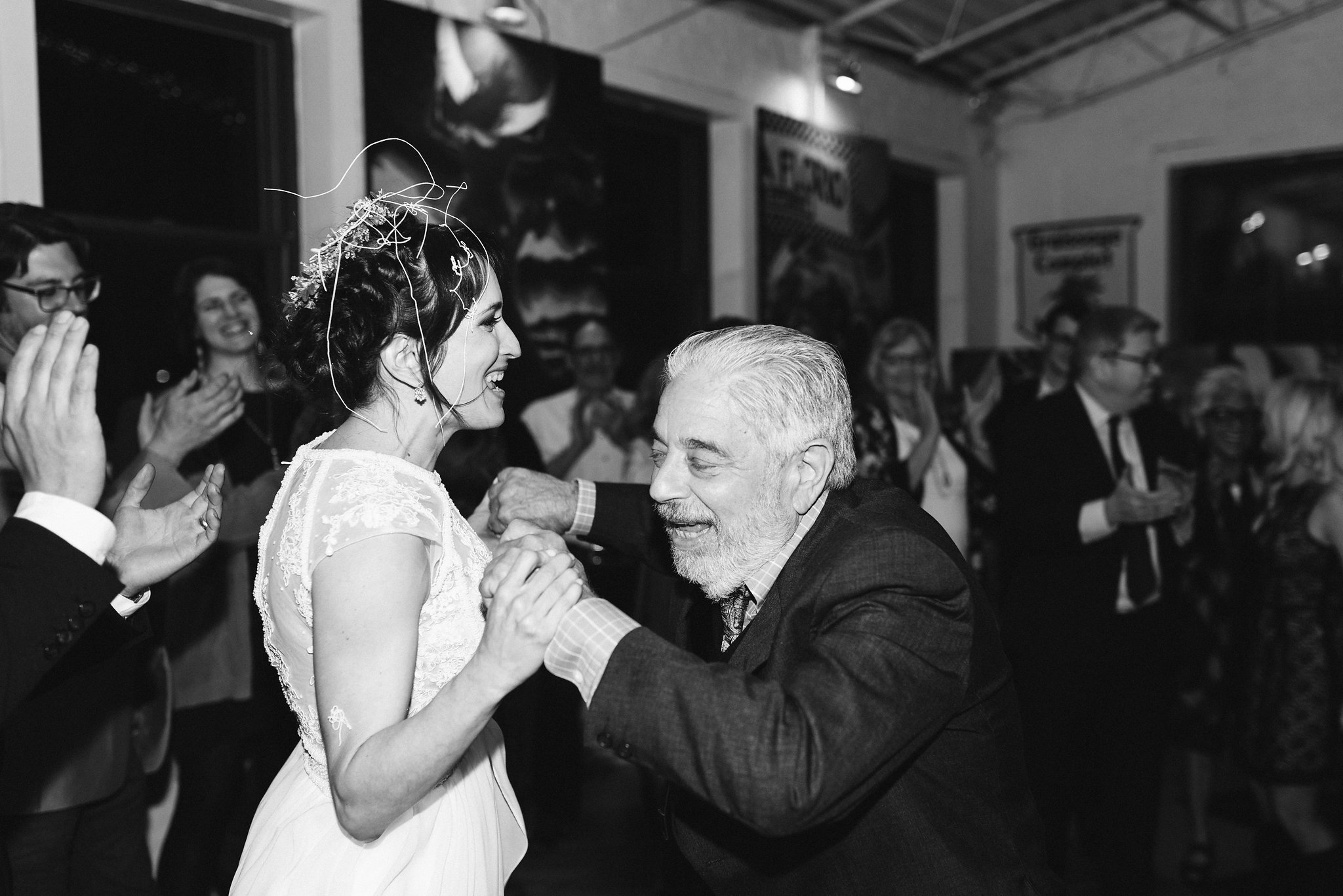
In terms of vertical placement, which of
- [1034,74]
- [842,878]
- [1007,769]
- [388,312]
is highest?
[1034,74]

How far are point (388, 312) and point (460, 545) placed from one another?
0.34 meters

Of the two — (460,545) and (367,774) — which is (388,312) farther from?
(367,774)

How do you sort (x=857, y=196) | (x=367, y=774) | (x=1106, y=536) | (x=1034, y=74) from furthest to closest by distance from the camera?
(x=1034, y=74)
(x=857, y=196)
(x=1106, y=536)
(x=367, y=774)

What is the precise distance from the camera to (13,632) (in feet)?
4.27

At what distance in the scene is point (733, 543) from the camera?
1706 mm

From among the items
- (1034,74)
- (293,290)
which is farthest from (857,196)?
(293,290)

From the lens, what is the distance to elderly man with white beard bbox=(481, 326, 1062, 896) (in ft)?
4.28

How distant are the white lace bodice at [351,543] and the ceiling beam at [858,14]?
588 cm

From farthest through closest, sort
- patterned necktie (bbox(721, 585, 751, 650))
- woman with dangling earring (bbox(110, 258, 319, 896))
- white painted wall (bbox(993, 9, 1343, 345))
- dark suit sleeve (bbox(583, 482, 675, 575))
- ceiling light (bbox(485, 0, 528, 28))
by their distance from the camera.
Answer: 1. white painted wall (bbox(993, 9, 1343, 345))
2. ceiling light (bbox(485, 0, 528, 28))
3. woman with dangling earring (bbox(110, 258, 319, 896))
4. dark suit sleeve (bbox(583, 482, 675, 575))
5. patterned necktie (bbox(721, 585, 751, 650))

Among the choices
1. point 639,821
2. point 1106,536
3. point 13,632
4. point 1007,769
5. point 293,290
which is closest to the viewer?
point 13,632

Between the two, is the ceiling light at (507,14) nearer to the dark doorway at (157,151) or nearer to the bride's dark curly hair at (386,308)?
the dark doorway at (157,151)

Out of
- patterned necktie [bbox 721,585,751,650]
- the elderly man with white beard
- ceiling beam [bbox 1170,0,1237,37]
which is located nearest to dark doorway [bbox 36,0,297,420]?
patterned necktie [bbox 721,585,751,650]

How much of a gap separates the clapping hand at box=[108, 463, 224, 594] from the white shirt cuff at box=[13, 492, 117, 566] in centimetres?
Result: 52

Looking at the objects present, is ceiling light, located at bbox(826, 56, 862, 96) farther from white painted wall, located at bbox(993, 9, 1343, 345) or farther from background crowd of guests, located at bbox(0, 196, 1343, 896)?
background crowd of guests, located at bbox(0, 196, 1343, 896)
